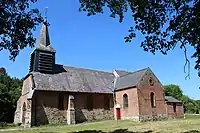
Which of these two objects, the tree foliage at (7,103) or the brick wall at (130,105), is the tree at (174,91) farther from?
the tree foliage at (7,103)

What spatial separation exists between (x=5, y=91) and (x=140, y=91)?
26.1m

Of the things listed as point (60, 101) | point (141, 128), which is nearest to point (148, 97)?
point (60, 101)

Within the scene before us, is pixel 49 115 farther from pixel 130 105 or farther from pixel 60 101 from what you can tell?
pixel 130 105

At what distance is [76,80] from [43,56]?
616 cm

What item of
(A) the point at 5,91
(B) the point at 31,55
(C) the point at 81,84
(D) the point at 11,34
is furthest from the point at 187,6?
(A) the point at 5,91

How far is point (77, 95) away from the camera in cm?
3428

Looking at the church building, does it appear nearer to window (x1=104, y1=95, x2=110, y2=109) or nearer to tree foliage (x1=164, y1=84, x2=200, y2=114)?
window (x1=104, y1=95, x2=110, y2=109)

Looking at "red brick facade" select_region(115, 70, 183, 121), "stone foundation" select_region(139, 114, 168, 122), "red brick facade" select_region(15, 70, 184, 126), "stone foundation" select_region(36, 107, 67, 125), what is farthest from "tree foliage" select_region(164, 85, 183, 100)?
"stone foundation" select_region(36, 107, 67, 125)

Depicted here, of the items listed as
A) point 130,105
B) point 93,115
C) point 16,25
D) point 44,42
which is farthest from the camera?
point 44,42

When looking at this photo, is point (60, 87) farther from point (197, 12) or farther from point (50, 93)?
point (197, 12)

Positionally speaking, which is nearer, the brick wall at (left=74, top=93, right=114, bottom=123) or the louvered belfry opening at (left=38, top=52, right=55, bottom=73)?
the brick wall at (left=74, top=93, right=114, bottom=123)

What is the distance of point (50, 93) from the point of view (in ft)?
105

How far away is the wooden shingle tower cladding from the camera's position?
34.6m

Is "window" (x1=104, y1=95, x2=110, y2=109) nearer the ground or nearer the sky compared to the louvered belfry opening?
nearer the ground
